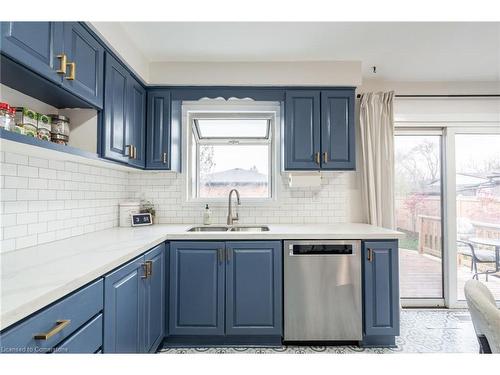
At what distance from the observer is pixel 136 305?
1693mm

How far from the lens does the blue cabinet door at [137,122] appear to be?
2.35m

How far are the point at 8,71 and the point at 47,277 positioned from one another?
0.95 m

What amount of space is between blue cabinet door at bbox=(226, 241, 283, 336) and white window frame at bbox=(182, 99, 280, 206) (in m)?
0.86

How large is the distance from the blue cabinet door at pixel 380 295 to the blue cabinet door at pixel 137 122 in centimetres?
209

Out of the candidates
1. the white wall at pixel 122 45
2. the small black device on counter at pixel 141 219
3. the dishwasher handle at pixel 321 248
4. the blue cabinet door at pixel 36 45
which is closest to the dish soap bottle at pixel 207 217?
the small black device on counter at pixel 141 219

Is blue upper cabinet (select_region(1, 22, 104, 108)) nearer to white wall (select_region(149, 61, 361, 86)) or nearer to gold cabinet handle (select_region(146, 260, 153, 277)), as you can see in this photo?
white wall (select_region(149, 61, 361, 86))

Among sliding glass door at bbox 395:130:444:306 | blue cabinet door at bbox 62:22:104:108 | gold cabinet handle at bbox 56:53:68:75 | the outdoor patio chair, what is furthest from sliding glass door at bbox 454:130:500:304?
gold cabinet handle at bbox 56:53:68:75

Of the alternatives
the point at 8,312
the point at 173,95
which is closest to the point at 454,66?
the point at 173,95

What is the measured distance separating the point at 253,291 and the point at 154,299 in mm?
747

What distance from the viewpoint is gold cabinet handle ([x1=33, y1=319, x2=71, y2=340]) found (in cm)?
88

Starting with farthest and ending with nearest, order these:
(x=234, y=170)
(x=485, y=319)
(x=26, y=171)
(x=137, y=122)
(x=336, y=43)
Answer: (x=234, y=170) < (x=137, y=122) < (x=336, y=43) < (x=26, y=171) < (x=485, y=319)

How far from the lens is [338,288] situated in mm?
2250

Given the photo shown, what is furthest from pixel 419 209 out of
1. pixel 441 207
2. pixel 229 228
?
pixel 229 228

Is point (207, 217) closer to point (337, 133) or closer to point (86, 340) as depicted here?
point (337, 133)
